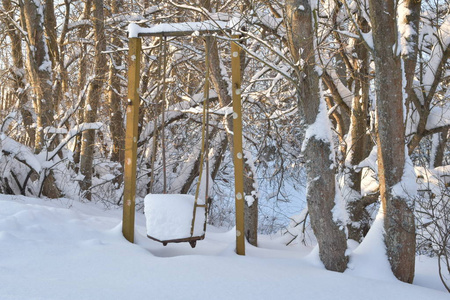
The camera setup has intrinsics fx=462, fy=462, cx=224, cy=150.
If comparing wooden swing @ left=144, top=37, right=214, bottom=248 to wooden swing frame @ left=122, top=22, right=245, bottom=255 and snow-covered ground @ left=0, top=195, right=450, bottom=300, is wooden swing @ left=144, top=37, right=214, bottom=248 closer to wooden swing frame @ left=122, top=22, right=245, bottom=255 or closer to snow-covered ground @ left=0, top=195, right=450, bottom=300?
snow-covered ground @ left=0, top=195, right=450, bottom=300

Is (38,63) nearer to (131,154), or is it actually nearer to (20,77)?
(20,77)

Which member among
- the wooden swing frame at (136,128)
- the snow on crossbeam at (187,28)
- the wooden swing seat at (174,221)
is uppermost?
the snow on crossbeam at (187,28)

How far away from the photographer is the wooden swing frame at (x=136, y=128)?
399 cm

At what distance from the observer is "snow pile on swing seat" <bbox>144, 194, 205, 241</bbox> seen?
356 cm

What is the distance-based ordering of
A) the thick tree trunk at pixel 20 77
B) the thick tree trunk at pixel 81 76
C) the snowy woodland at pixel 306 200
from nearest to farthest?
the snowy woodland at pixel 306 200 → the thick tree trunk at pixel 81 76 → the thick tree trunk at pixel 20 77

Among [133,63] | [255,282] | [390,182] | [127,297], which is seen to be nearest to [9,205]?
[133,63]

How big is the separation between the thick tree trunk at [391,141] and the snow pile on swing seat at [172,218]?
61.3 inches

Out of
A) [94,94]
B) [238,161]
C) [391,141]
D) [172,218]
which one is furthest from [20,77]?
[391,141]

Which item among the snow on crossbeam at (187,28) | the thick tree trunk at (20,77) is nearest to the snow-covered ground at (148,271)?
the snow on crossbeam at (187,28)

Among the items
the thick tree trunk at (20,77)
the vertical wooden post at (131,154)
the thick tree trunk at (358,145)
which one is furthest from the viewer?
the thick tree trunk at (20,77)

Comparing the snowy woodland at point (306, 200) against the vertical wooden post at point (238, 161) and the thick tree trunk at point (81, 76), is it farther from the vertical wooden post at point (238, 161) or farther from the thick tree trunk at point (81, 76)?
the thick tree trunk at point (81, 76)

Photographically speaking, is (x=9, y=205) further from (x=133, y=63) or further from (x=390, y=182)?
(x=390, y=182)

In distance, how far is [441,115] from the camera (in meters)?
5.03

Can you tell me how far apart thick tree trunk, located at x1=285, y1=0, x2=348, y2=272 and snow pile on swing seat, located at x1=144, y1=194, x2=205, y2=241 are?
98cm
